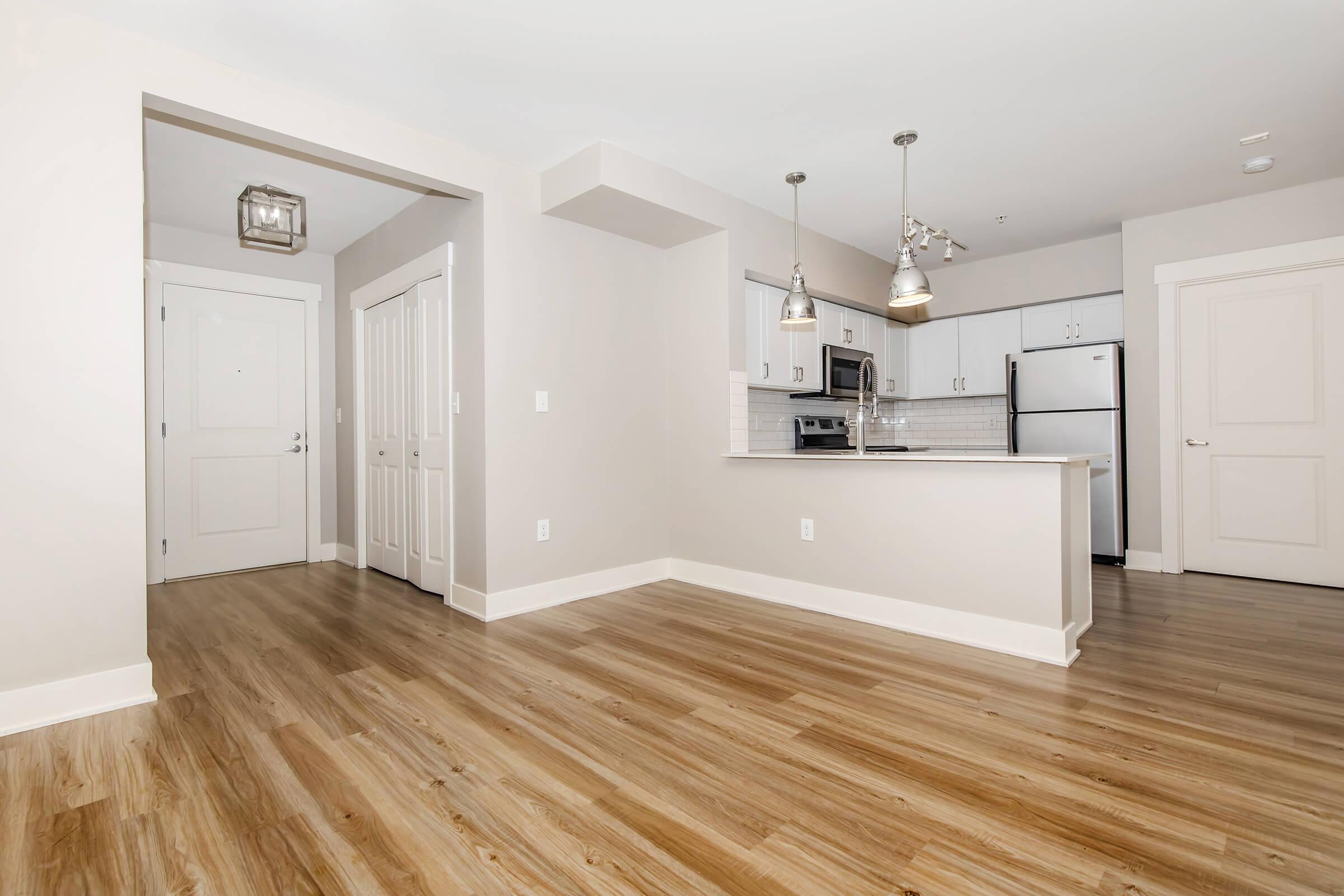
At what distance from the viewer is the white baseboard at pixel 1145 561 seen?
Answer: 14.4ft

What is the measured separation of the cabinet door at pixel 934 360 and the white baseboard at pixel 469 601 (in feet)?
14.4

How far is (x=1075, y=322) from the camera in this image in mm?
5043

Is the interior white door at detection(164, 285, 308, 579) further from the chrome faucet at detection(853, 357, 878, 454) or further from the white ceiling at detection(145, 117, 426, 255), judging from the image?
the chrome faucet at detection(853, 357, 878, 454)

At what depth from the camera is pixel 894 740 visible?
195 cm

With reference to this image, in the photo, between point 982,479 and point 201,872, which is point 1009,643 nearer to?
point 982,479

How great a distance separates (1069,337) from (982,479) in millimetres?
3023

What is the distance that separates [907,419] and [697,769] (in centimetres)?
508

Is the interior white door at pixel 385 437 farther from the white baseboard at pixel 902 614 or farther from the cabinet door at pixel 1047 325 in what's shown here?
the cabinet door at pixel 1047 325

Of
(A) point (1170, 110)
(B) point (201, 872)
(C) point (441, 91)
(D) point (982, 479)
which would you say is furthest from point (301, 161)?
(A) point (1170, 110)

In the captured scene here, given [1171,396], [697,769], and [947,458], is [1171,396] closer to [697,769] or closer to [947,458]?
[947,458]

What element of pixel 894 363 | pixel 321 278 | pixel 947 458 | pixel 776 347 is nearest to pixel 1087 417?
pixel 894 363

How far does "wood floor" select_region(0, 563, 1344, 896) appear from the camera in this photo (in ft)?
4.54

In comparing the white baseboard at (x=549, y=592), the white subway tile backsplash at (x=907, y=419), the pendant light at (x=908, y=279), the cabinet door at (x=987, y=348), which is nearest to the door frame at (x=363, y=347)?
the white baseboard at (x=549, y=592)

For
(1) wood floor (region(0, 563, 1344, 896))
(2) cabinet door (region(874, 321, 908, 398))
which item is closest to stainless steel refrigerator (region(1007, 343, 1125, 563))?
(2) cabinet door (region(874, 321, 908, 398))
